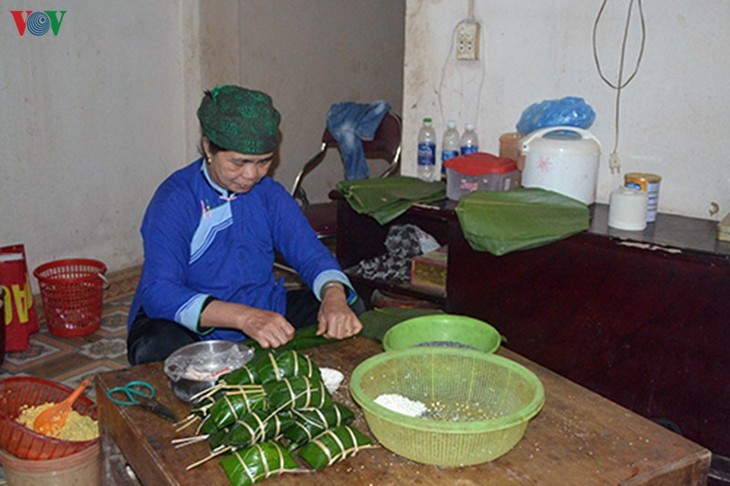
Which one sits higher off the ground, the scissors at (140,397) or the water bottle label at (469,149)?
the water bottle label at (469,149)

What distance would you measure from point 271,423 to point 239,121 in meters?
0.89

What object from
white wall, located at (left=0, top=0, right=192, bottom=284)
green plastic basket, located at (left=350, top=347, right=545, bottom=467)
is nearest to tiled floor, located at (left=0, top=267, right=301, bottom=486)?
white wall, located at (left=0, top=0, right=192, bottom=284)

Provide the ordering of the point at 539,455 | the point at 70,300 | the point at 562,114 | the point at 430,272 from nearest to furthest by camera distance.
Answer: the point at 539,455, the point at 562,114, the point at 430,272, the point at 70,300

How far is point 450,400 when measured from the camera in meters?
1.50

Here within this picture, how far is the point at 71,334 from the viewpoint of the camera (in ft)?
11.0

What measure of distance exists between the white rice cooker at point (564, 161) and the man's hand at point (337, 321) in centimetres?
86

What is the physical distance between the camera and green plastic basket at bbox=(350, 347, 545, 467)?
4.00 ft

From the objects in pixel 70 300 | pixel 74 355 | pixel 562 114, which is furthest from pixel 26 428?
pixel 562 114

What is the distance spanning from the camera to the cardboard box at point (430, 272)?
2689 millimetres

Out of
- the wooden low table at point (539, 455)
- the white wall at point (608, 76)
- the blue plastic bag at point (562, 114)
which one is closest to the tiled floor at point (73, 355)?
the wooden low table at point (539, 455)

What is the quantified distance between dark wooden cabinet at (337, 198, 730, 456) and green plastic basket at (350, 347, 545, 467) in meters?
0.78

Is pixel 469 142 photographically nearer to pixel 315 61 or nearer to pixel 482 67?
pixel 482 67

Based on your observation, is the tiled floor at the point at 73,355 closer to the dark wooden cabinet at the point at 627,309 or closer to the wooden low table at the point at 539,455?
the wooden low table at the point at 539,455

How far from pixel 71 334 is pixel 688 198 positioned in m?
2.67
